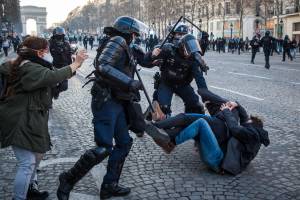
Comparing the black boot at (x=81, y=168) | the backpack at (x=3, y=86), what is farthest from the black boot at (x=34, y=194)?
the backpack at (x=3, y=86)

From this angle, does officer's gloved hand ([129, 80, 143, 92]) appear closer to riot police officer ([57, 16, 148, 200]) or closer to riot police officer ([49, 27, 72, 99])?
riot police officer ([57, 16, 148, 200])

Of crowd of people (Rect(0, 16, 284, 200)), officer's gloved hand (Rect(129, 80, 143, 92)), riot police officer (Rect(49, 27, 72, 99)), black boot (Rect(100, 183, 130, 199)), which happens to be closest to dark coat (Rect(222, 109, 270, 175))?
crowd of people (Rect(0, 16, 284, 200))

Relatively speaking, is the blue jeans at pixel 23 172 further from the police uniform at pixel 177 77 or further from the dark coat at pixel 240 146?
the police uniform at pixel 177 77

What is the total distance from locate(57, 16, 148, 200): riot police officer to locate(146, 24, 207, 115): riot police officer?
7.33ft

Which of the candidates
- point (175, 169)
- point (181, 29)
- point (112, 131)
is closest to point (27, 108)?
point (112, 131)

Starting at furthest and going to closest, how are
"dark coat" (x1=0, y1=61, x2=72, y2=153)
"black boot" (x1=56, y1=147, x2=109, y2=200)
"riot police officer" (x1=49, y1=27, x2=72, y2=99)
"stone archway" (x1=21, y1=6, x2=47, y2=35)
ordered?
"stone archway" (x1=21, y1=6, x2=47, y2=35)
"riot police officer" (x1=49, y1=27, x2=72, y2=99)
"black boot" (x1=56, y1=147, x2=109, y2=200)
"dark coat" (x1=0, y1=61, x2=72, y2=153)

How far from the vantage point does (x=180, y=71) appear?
688 centimetres

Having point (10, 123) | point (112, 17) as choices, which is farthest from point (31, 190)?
point (112, 17)

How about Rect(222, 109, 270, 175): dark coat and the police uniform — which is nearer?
Rect(222, 109, 270, 175): dark coat

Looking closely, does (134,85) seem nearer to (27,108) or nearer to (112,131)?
(112,131)

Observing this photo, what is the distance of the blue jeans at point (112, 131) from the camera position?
425cm

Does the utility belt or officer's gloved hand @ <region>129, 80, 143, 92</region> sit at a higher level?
officer's gloved hand @ <region>129, 80, 143, 92</region>

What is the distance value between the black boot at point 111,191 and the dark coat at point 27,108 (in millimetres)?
793

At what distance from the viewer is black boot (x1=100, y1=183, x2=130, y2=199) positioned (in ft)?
14.7
